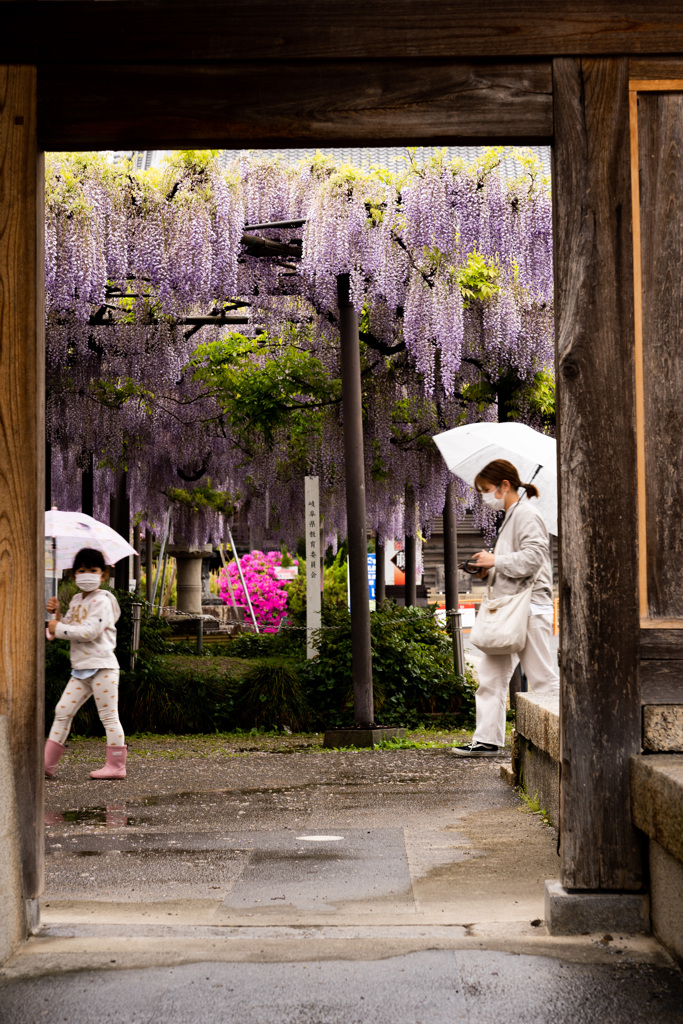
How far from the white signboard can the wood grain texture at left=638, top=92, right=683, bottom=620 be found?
709 cm

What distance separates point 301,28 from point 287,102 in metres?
0.21

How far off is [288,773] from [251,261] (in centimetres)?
507

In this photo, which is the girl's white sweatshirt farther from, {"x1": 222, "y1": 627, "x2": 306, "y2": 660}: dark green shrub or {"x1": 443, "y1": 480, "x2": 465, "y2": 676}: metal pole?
{"x1": 222, "y1": 627, "x2": 306, "y2": 660}: dark green shrub

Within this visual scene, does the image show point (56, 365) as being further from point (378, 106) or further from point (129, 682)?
point (378, 106)

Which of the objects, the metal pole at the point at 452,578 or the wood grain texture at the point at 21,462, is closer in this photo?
the wood grain texture at the point at 21,462

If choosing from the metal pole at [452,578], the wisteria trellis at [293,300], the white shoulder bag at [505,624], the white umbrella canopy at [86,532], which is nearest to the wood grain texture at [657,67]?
the white shoulder bag at [505,624]

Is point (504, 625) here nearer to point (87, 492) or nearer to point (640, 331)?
point (640, 331)

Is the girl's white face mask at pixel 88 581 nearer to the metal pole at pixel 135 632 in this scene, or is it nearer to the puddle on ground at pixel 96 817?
the puddle on ground at pixel 96 817

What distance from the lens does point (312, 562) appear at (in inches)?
416

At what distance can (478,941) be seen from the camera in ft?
8.85

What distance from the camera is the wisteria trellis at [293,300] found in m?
8.59

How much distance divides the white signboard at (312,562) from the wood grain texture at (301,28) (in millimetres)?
7320

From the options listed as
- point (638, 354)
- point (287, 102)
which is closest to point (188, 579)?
point (287, 102)

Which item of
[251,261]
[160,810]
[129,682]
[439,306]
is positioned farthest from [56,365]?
[160,810]
